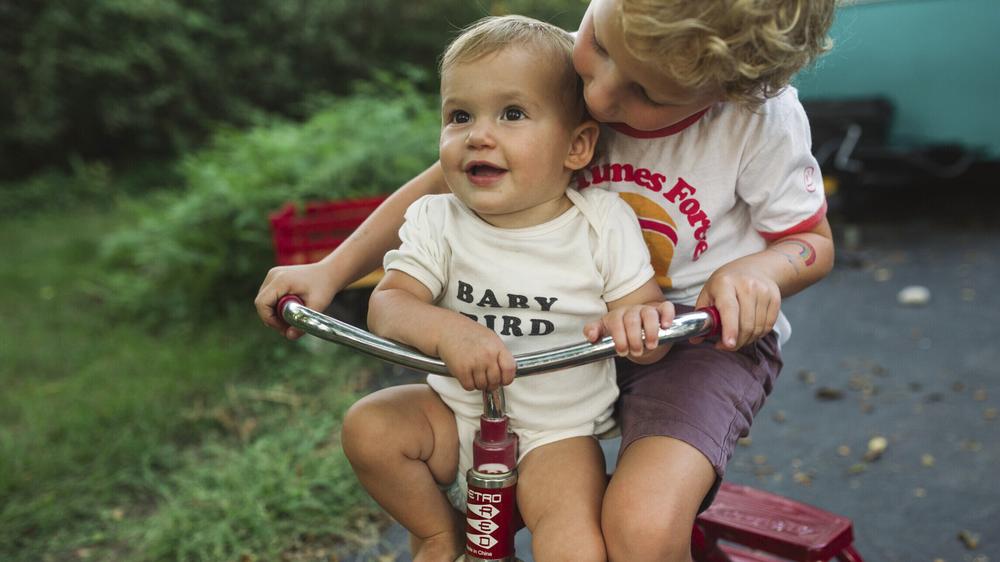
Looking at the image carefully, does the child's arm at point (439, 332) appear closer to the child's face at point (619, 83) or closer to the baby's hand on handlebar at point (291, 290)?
the baby's hand on handlebar at point (291, 290)

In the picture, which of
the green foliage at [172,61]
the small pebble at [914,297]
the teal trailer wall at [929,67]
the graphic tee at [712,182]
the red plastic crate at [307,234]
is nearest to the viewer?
the graphic tee at [712,182]

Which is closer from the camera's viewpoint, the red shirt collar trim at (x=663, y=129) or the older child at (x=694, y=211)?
the older child at (x=694, y=211)

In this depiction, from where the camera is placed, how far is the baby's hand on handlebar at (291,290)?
5.46ft

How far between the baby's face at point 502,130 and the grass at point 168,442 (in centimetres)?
154

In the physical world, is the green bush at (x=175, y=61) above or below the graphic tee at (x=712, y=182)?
below

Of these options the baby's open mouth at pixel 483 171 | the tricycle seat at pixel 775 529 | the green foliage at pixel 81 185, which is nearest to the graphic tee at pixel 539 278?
the baby's open mouth at pixel 483 171

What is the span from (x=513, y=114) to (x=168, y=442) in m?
2.40

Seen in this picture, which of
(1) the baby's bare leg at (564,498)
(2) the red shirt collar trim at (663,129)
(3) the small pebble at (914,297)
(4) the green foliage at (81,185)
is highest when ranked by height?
(2) the red shirt collar trim at (663,129)

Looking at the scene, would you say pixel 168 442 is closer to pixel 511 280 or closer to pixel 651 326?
pixel 511 280

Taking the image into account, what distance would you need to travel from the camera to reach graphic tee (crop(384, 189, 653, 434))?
167cm

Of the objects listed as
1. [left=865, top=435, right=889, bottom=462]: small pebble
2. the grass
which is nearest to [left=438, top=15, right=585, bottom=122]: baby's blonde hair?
the grass

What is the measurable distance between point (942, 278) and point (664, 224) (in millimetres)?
3859

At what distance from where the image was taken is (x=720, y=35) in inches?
55.9

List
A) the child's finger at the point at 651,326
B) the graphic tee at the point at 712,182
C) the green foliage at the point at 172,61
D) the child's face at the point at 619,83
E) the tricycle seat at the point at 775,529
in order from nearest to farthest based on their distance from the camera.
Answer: the child's finger at the point at 651,326 → the child's face at the point at 619,83 → the graphic tee at the point at 712,182 → the tricycle seat at the point at 775,529 → the green foliage at the point at 172,61
